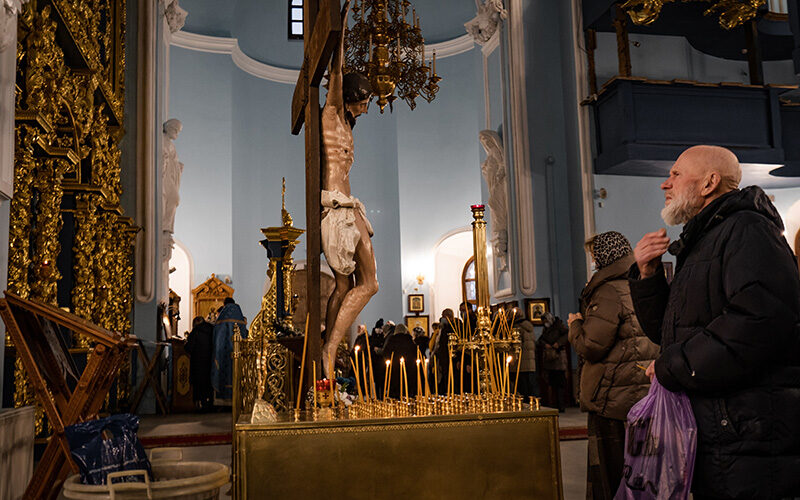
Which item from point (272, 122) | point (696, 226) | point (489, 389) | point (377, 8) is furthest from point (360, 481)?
point (272, 122)

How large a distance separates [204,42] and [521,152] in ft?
33.5

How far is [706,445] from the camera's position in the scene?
218 centimetres

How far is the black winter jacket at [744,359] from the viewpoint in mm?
2068

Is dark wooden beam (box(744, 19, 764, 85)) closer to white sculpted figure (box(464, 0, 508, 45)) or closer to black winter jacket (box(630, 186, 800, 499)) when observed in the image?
white sculpted figure (box(464, 0, 508, 45))

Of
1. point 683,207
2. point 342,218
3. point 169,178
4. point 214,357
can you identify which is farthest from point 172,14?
point 683,207

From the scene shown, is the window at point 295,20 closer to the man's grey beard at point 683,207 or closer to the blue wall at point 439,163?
the blue wall at point 439,163

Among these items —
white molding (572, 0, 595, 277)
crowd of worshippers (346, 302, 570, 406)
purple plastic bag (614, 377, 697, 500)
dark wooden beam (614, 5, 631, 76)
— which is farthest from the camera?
white molding (572, 0, 595, 277)

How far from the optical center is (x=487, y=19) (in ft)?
51.0

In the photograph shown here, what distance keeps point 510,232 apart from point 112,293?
307 inches

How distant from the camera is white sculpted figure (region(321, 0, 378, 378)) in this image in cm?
433

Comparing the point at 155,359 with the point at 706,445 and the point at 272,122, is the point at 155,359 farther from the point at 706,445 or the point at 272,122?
the point at 272,122

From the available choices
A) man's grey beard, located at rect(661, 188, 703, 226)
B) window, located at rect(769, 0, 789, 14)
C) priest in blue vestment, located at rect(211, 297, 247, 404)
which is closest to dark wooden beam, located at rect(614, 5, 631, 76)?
window, located at rect(769, 0, 789, 14)

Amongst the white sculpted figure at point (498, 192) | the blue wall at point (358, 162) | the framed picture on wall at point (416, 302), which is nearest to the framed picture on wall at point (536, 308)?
the white sculpted figure at point (498, 192)

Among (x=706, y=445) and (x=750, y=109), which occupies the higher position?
(x=750, y=109)
